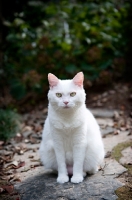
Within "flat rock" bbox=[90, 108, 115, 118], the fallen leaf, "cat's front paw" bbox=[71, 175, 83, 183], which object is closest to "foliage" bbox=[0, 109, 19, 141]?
"flat rock" bbox=[90, 108, 115, 118]

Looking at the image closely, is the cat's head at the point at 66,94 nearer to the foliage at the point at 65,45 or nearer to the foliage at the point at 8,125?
the foliage at the point at 8,125

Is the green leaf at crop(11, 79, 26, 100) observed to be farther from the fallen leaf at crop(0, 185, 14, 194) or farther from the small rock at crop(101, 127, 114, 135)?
the fallen leaf at crop(0, 185, 14, 194)

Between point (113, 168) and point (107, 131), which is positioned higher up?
point (113, 168)

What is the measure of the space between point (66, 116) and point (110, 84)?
Result: 360 cm

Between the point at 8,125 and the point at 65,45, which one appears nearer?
the point at 8,125

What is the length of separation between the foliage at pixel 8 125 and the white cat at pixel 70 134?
4.84 feet

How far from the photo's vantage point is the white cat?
8.45ft

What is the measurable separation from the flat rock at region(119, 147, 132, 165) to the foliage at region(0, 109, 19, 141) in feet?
5.37

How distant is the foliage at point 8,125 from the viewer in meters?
4.18

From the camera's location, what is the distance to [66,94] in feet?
8.41

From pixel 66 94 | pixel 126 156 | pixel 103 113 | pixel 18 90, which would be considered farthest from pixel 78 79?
pixel 18 90

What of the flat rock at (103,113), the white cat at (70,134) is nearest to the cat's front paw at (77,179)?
the white cat at (70,134)

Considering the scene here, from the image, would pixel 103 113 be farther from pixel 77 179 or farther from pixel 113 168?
pixel 77 179

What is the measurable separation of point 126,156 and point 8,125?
1.78 m
